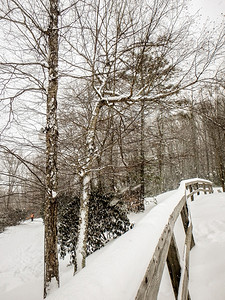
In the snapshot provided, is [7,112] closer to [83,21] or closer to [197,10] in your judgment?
[83,21]

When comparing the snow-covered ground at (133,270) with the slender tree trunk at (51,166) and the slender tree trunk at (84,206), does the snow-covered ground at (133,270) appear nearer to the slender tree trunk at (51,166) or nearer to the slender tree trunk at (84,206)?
the slender tree trunk at (84,206)

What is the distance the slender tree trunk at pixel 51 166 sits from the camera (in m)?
2.71

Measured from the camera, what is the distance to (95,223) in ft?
16.2

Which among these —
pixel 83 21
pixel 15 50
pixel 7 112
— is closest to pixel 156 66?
pixel 83 21

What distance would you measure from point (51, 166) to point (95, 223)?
2.98 metres

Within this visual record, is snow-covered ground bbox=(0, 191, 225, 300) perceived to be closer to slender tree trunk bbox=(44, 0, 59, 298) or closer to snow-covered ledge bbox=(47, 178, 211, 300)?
snow-covered ledge bbox=(47, 178, 211, 300)

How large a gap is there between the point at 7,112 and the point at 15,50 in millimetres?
1263

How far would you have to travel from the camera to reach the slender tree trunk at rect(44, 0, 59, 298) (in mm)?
2709

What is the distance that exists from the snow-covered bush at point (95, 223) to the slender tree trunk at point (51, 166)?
2.12 m

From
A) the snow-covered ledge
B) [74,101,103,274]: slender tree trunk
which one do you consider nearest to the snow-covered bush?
[74,101,103,274]: slender tree trunk

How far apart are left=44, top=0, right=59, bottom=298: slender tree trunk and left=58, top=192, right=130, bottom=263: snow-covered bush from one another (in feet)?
6.97

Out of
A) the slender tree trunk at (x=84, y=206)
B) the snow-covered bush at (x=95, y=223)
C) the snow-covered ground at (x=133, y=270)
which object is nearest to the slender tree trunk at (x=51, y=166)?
the slender tree trunk at (x=84, y=206)

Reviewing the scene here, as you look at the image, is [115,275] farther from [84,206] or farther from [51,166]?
[84,206]

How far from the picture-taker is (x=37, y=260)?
6.33m
